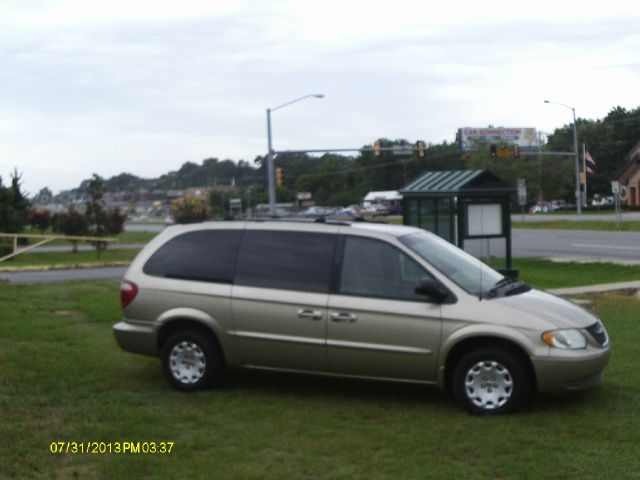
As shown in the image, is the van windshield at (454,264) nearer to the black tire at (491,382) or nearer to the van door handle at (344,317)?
the black tire at (491,382)

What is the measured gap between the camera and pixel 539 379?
290 inches

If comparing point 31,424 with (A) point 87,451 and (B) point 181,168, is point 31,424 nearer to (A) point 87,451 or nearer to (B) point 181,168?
(A) point 87,451

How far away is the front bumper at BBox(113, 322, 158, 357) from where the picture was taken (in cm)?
865

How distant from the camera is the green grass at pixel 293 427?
6059 mm

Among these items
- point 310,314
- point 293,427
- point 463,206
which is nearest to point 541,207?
point 463,206

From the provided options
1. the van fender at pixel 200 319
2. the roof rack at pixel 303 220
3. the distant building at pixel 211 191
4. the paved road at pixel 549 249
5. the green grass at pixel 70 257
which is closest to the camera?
the van fender at pixel 200 319

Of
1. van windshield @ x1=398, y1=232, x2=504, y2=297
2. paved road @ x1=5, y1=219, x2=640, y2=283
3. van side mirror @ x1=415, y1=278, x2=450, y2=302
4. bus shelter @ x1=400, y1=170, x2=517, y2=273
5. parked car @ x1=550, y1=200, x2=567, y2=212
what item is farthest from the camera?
parked car @ x1=550, y1=200, x2=567, y2=212

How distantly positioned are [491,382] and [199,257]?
3.04m

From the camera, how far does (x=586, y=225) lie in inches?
1734

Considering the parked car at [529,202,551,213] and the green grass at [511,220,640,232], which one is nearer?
the green grass at [511,220,640,232]

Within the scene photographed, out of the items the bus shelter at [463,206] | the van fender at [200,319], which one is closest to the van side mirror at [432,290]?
the van fender at [200,319]

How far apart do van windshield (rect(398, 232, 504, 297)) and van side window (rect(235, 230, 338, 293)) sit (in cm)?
75

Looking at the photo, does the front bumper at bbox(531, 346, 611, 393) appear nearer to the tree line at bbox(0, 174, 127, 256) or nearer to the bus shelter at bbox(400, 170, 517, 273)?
the bus shelter at bbox(400, 170, 517, 273)

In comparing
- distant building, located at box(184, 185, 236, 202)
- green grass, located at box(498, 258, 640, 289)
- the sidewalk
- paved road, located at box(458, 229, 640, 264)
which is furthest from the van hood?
distant building, located at box(184, 185, 236, 202)
